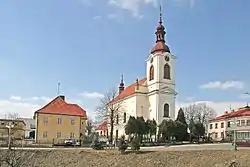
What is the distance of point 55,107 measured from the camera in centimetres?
7412

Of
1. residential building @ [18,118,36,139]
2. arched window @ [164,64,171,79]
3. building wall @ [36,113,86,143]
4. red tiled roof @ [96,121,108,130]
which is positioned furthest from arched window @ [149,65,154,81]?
residential building @ [18,118,36,139]

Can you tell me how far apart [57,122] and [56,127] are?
97cm

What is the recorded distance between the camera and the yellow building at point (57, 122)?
71.3 m

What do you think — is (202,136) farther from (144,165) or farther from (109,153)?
(144,165)

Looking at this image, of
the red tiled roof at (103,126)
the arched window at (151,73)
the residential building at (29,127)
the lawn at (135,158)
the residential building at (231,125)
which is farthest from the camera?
the residential building at (29,127)

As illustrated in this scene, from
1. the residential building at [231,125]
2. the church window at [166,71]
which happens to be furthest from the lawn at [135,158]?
the church window at [166,71]

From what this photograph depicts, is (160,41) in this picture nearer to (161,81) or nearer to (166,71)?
(166,71)

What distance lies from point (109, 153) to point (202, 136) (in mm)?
27029

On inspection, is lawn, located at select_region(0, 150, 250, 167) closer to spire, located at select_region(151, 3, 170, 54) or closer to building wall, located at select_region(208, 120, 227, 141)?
spire, located at select_region(151, 3, 170, 54)

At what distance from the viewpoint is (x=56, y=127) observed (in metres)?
72.6

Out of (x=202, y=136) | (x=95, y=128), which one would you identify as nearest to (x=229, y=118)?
(x=202, y=136)

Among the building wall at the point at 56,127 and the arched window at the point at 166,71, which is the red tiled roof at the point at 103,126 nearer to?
the building wall at the point at 56,127

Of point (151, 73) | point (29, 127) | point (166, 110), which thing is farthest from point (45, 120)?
point (29, 127)

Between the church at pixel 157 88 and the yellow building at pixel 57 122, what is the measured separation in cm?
880
